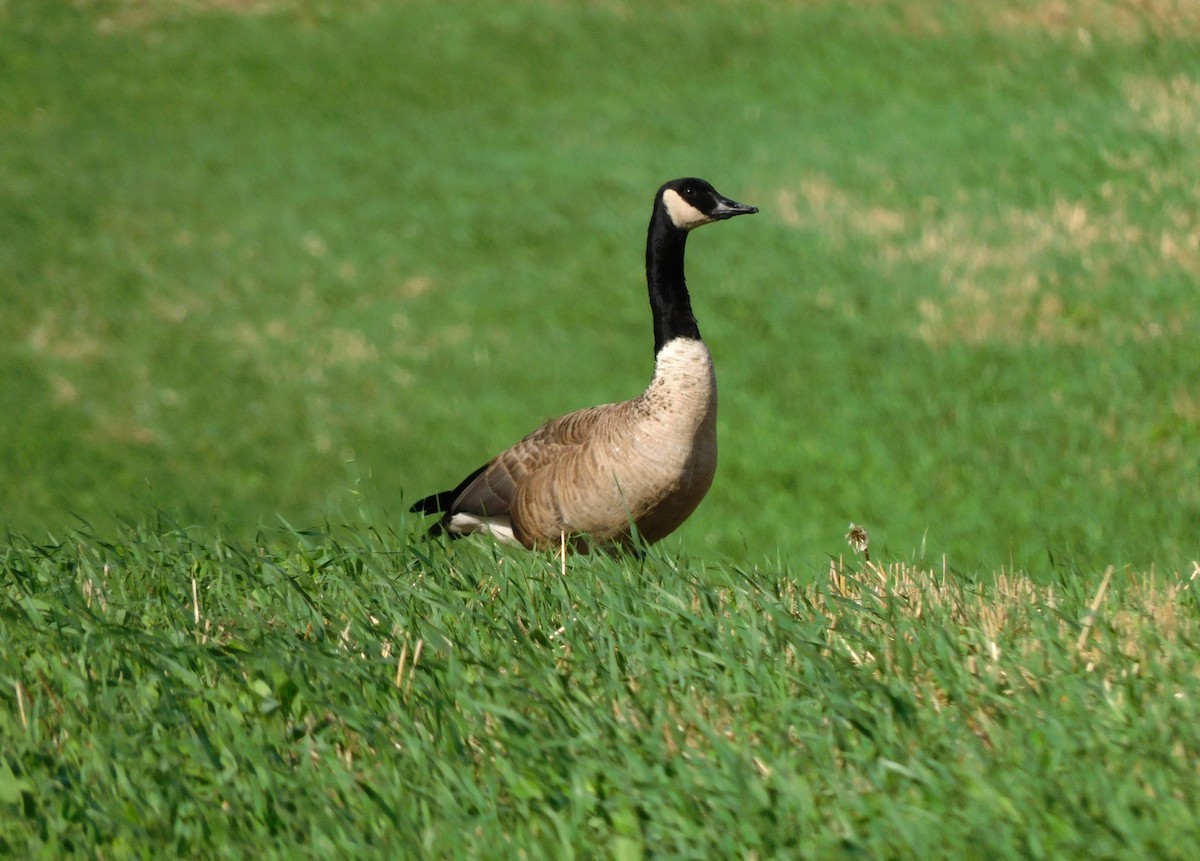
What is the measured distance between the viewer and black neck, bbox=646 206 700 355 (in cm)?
732

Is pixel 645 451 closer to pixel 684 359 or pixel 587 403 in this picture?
pixel 684 359

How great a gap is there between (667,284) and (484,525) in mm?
1711


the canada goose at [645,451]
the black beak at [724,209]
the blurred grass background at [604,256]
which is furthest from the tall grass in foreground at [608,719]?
the black beak at [724,209]

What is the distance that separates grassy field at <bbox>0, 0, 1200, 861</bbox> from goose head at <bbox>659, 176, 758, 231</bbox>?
1778 mm

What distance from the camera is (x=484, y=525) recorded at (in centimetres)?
800

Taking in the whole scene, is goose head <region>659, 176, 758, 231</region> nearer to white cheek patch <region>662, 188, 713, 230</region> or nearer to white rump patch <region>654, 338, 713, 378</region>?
white cheek patch <region>662, 188, 713, 230</region>

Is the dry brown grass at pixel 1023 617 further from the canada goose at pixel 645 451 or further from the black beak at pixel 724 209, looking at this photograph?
the black beak at pixel 724 209

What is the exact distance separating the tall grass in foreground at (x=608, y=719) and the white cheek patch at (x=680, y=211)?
2.57m

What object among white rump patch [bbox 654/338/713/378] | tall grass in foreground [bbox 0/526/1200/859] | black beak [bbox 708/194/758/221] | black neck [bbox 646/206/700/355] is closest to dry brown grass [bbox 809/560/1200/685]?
tall grass in foreground [bbox 0/526/1200/859]

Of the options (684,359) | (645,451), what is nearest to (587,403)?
(684,359)

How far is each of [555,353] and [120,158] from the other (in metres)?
9.83

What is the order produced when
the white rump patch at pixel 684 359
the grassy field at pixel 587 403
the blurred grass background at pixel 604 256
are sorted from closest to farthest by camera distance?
1. the grassy field at pixel 587 403
2. the white rump patch at pixel 684 359
3. the blurred grass background at pixel 604 256

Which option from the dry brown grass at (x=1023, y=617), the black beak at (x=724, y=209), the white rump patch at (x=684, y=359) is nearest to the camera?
the dry brown grass at (x=1023, y=617)

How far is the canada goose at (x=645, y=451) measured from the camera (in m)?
6.81
